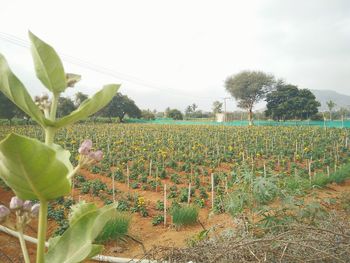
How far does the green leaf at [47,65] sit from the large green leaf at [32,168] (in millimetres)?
214

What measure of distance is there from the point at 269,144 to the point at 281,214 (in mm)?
14599

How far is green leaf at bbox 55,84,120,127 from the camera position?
102cm

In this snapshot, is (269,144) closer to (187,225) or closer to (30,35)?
(187,225)

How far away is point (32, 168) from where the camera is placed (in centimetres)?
87

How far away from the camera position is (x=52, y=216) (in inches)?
257

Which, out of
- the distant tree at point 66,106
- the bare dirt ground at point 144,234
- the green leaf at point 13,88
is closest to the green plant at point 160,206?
the bare dirt ground at point 144,234

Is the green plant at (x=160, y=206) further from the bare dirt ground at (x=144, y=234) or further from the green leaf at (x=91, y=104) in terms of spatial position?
the green leaf at (x=91, y=104)

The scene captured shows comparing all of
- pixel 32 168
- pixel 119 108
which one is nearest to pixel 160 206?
pixel 32 168

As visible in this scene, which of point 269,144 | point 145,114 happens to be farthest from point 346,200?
point 145,114

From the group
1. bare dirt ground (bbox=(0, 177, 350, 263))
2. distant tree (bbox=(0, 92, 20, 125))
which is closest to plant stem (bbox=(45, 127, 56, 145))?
bare dirt ground (bbox=(0, 177, 350, 263))

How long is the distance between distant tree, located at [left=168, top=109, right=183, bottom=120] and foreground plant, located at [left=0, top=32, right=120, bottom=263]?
211 feet

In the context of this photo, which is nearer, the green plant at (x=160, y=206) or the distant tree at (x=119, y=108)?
the green plant at (x=160, y=206)

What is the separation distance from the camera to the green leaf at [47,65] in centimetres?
96

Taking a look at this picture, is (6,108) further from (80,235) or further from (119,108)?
(80,235)
